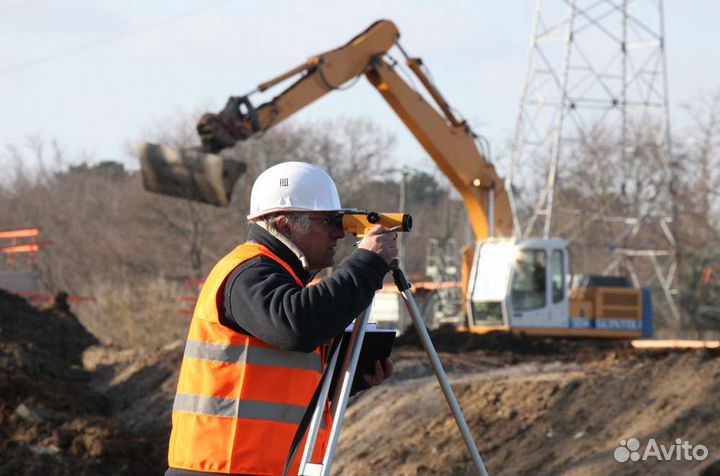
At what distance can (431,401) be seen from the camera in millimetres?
12555

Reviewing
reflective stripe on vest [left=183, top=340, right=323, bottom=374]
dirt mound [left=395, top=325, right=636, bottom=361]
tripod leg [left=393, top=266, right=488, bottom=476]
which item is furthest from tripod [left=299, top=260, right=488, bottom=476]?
dirt mound [left=395, top=325, right=636, bottom=361]

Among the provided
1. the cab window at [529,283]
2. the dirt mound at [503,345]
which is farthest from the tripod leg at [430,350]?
the cab window at [529,283]

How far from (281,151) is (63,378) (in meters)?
31.2

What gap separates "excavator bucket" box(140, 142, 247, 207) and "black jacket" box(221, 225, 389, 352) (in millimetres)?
13306

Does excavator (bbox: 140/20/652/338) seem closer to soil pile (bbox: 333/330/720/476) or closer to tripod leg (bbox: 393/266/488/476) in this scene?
soil pile (bbox: 333/330/720/476)

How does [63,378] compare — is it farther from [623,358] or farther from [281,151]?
[281,151]

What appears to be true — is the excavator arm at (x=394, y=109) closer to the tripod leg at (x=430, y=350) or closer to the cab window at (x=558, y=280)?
the cab window at (x=558, y=280)

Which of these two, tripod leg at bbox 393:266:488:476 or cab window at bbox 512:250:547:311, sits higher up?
tripod leg at bbox 393:266:488:476

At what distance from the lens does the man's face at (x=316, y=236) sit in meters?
4.20

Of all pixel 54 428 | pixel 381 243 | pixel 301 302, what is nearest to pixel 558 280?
pixel 54 428

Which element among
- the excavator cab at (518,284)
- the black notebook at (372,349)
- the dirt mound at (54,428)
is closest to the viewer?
the black notebook at (372,349)

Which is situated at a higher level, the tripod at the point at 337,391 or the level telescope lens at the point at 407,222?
the level telescope lens at the point at 407,222

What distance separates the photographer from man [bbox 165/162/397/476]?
3.81 meters

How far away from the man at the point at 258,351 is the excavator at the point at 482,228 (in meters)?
14.4
